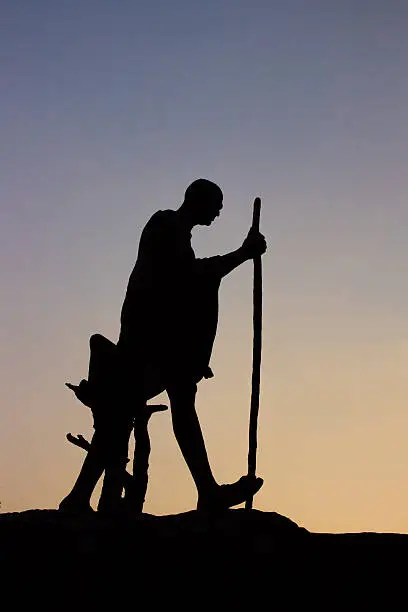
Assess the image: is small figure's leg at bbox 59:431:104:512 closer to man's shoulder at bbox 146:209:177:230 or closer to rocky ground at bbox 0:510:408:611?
rocky ground at bbox 0:510:408:611

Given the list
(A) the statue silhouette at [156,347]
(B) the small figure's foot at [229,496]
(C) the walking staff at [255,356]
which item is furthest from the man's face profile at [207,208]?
(B) the small figure's foot at [229,496]

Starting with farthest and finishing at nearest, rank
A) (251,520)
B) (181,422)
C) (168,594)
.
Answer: (181,422) < (251,520) < (168,594)

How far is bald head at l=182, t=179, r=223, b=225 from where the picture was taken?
8.50 meters

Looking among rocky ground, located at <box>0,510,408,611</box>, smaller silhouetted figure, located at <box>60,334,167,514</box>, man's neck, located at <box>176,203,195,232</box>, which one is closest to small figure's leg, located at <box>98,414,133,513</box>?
smaller silhouetted figure, located at <box>60,334,167,514</box>

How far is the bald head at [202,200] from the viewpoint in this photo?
27.9 ft

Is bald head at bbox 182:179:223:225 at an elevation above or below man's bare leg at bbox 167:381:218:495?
above

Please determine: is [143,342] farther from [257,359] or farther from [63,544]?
[63,544]

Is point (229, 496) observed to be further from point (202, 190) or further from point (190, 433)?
point (202, 190)

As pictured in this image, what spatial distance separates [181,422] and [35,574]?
1736 mm

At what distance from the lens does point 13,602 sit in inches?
279

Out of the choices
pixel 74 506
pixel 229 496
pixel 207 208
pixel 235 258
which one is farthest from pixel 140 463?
pixel 207 208

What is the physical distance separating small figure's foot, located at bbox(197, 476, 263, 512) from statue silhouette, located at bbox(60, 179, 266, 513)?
0.48 metres

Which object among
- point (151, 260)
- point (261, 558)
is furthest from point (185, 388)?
point (261, 558)

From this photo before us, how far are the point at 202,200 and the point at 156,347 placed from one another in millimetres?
1330
